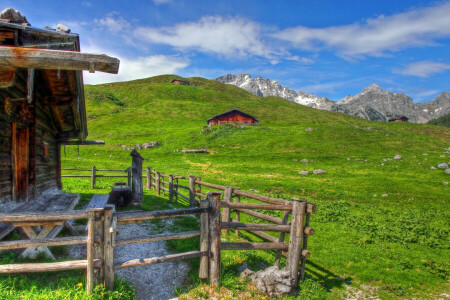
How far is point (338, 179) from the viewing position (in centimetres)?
2214

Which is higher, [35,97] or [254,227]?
[35,97]

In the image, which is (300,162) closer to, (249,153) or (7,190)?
(249,153)

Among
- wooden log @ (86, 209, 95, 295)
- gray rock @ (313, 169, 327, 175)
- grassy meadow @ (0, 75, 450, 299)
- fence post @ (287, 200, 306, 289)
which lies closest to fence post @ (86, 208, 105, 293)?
wooden log @ (86, 209, 95, 295)

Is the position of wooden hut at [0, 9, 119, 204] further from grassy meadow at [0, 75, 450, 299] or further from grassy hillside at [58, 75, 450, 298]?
grassy hillside at [58, 75, 450, 298]

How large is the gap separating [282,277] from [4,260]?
582cm

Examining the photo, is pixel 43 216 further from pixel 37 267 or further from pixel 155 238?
pixel 155 238

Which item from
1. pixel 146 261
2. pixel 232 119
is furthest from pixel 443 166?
pixel 232 119

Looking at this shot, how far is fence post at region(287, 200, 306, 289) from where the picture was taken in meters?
5.86

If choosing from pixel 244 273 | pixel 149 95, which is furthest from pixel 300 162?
pixel 149 95

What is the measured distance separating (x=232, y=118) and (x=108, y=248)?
58.0 meters

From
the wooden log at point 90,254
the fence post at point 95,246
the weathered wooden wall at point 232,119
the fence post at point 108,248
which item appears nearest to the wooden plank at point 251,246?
the fence post at point 108,248

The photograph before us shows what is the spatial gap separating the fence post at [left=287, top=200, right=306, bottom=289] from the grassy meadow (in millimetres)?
440

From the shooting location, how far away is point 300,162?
29.8m

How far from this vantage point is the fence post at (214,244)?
5426 millimetres
